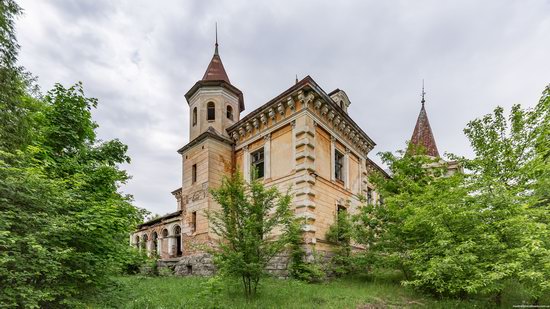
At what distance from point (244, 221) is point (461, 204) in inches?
265

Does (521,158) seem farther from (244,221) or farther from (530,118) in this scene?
(244,221)

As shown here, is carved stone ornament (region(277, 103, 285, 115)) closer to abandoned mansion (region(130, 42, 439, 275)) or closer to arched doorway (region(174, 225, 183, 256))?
abandoned mansion (region(130, 42, 439, 275))

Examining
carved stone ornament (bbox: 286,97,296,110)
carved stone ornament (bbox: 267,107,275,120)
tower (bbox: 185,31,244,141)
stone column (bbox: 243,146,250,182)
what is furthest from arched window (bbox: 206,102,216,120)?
carved stone ornament (bbox: 286,97,296,110)

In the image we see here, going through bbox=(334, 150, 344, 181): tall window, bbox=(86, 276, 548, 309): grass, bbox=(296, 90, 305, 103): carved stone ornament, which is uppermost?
bbox=(296, 90, 305, 103): carved stone ornament

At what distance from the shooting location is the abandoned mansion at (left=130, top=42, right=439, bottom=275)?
14961 mm

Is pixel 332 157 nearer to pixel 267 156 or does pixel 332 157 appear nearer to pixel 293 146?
pixel 293 146

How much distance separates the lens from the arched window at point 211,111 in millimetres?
19484

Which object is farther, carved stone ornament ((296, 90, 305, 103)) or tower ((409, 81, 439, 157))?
tower ((409, 81, 439, 157))

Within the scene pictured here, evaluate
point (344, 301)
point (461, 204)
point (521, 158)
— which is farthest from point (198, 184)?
point (521, 158)

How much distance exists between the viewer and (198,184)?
17.9 meters

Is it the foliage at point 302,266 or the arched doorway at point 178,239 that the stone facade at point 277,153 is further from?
the foliage at point 302,266

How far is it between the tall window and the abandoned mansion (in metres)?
0.06

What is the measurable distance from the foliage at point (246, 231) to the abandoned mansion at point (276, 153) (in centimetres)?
331

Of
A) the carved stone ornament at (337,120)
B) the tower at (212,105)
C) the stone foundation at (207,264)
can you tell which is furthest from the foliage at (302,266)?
the tower at (212,105)
